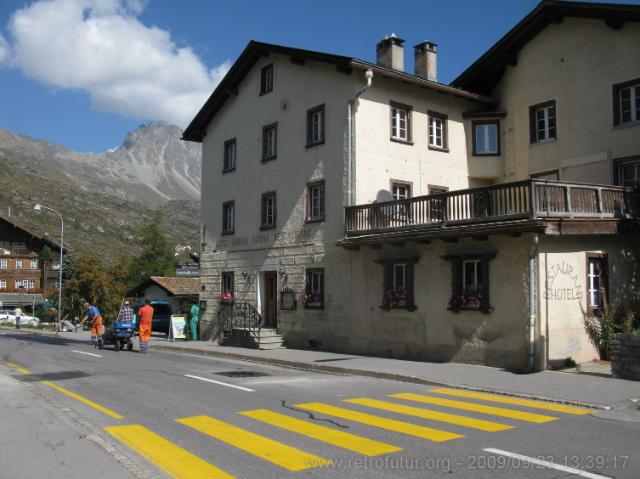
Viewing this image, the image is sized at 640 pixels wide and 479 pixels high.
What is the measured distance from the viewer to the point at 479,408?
10.1 meters

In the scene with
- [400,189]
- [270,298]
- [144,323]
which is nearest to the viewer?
[144,323]

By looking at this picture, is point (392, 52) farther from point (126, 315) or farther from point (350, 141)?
point (126, 315)

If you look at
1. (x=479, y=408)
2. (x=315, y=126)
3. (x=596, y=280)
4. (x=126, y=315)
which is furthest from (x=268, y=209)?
(x=479, y=408)

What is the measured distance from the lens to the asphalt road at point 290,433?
632cm

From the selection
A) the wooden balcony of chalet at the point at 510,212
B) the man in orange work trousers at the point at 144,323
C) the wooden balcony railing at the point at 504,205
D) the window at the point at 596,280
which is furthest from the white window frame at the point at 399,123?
the man in orange work trousers at the point at 144,323

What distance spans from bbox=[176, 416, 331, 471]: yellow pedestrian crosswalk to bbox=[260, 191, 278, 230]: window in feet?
50.0

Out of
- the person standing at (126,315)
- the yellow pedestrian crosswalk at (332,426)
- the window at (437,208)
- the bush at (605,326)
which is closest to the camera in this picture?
the yellow pedestrian crosswalk at (332,426)

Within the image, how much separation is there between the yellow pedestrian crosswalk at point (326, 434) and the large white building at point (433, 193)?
25.9ft

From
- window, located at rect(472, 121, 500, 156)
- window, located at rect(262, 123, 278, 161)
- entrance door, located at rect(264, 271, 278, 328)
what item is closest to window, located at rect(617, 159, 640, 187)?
window, located at rect(472, 121, 500, 156)

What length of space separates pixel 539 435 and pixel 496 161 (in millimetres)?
16863

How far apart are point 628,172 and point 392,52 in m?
9.86

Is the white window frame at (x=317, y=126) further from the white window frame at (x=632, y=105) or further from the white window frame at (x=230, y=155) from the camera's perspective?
the white window frame at (x=632, y=105)

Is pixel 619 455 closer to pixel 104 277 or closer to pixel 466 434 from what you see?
pixel 466 434

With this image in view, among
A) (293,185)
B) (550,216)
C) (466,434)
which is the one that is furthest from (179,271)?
(466,434)
